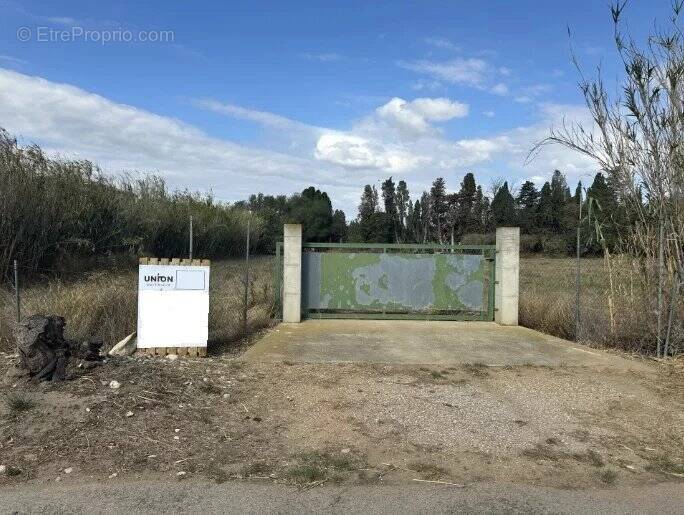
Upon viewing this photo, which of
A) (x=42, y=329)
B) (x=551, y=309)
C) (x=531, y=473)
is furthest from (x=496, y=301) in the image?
(x=42, y=329)

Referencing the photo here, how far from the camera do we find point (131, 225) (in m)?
20.1

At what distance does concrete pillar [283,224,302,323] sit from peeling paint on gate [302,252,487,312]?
32 centimetres

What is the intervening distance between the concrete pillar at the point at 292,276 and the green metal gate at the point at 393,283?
0.29 meters

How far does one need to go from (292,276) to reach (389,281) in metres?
2.06

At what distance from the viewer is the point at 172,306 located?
8.38 meters

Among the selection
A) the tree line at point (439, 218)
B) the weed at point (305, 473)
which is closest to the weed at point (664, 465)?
the weed at point (305, 473)

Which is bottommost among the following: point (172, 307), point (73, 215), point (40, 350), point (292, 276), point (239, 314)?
point (239, 314)

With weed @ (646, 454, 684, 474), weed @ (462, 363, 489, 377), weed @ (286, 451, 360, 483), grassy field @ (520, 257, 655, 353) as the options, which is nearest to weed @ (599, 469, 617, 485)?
weed @ (646, 454, 684, 474)

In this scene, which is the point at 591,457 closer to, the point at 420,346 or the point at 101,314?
the point at 420,346

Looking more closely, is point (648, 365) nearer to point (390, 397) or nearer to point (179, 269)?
point (390, 397)

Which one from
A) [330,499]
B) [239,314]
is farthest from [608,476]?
[239,314]

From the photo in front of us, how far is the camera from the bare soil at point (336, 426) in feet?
15.5

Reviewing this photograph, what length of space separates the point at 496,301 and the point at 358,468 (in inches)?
340

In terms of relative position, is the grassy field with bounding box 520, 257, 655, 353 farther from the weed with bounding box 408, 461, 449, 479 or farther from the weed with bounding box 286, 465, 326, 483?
the weed with bounding box 286, 465, 326, 483
